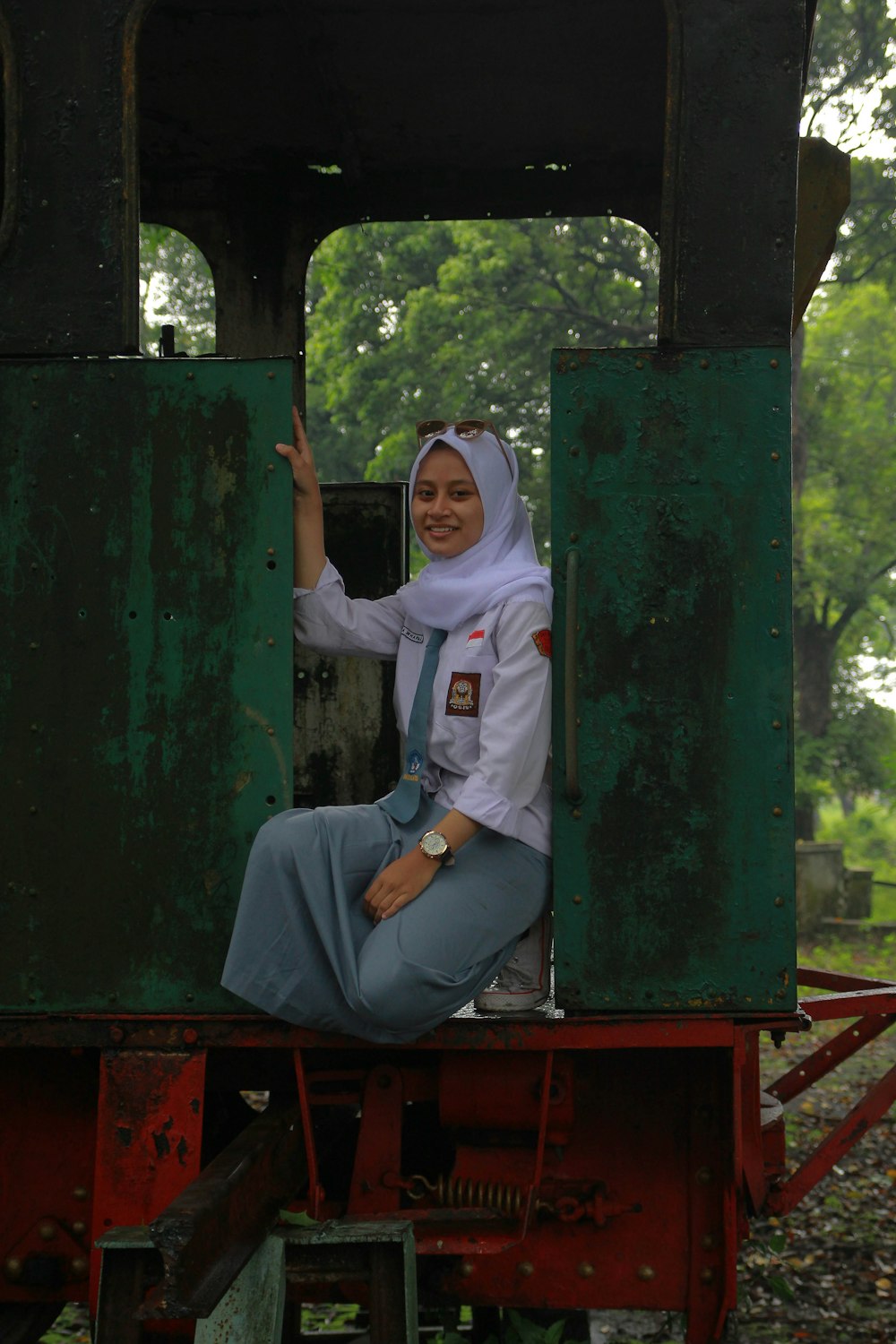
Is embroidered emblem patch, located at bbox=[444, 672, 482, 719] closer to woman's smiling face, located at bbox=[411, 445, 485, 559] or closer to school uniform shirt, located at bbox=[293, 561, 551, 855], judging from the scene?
school uniform shirt, located at bbox=[293, 561, 551, 855]

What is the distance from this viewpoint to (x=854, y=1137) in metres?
3.19

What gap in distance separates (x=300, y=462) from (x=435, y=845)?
33.1 inches

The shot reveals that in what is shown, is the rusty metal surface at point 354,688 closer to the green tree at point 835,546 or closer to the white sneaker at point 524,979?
the white sneaker at point 524,979

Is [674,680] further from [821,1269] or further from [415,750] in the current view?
[821,1269]

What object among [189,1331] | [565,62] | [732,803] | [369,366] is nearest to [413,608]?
[732,803]

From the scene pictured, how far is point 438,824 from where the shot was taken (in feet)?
8.76

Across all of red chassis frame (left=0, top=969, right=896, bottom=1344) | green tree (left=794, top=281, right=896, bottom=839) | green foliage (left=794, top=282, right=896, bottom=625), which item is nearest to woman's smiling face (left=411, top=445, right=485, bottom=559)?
red chassis frame (left=0, top=969, right=896, bottom=1344)

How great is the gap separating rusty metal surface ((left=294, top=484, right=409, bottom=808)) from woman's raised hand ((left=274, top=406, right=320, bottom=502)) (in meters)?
1.36

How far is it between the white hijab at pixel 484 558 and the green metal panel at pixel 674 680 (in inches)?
9.7

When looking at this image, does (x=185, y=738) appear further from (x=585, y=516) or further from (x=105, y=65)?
(x=105, y=65)

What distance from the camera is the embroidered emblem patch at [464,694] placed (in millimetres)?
2822

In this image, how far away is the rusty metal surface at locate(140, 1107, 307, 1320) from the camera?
201 centimetres

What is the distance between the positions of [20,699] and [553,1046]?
1.28 m

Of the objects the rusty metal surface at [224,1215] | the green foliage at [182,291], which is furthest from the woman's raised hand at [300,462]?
the green foliage at [182,291]
